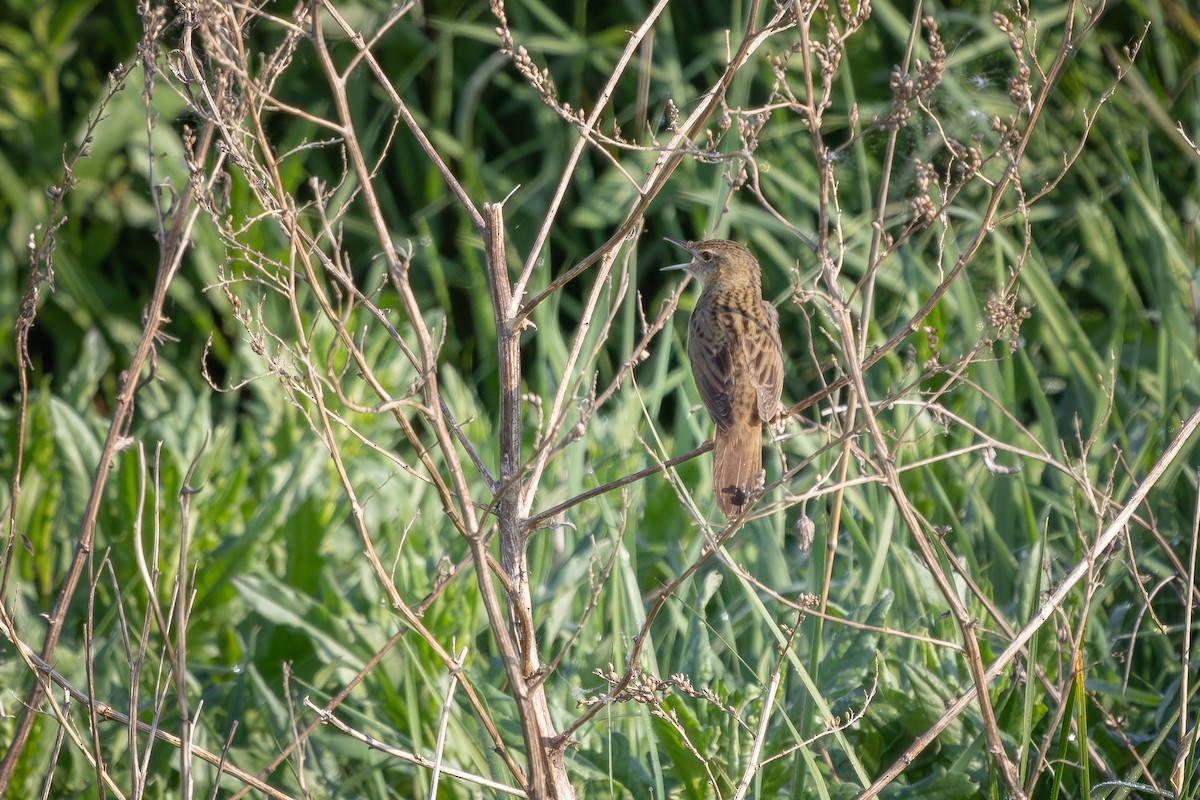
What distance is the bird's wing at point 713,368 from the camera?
297cm

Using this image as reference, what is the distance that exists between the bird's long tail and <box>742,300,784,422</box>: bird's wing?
0.05m

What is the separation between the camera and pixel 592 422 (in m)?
3.80

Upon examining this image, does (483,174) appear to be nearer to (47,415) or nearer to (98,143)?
(98,143)

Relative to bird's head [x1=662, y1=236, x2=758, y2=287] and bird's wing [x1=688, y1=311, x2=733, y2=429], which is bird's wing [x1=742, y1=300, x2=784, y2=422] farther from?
bird's head [x1=662, y1=236, x2=758, y2=287]

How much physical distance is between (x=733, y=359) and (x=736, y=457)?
36 centimetres

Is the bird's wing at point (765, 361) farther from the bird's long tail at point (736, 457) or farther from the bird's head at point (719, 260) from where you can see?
the bird's head at point (719, 260)

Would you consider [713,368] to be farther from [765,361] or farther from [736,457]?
[736,457]

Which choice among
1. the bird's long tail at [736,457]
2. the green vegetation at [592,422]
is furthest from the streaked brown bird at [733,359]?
the green vegetation at [592,422]

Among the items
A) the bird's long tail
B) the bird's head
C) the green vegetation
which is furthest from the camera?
the bird's head

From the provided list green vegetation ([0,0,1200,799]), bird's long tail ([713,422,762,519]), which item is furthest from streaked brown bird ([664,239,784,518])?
green vegetation ([0,0,1200,799])

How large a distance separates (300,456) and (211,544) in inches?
15.0

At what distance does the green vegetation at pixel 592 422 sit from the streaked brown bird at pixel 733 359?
15 cm

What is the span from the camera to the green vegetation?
1.83m

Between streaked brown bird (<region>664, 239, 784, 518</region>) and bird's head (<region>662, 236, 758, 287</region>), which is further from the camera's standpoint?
bird's head (<region>662, 236, 758, 287</region>)
